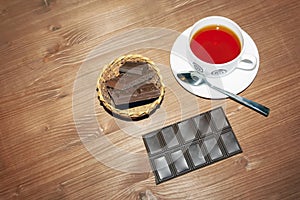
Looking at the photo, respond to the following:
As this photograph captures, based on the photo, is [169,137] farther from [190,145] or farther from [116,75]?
[116,75]

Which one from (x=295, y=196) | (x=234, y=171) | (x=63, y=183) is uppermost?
(x=63, y=183)

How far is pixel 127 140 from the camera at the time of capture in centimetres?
109

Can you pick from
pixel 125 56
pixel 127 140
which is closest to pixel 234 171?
pixel 127 140

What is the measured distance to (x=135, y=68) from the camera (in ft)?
3.66

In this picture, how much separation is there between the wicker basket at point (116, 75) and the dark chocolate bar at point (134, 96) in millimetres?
11

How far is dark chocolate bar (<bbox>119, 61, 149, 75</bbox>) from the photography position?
111 centimetres

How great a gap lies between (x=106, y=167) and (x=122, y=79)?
231 millimetres

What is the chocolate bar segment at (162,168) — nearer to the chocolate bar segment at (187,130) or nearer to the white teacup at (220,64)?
the chocolate bar segment at (187,130)

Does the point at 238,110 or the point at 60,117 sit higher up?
the point at 60,117

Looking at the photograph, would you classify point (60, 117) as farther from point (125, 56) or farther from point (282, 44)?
point (282, 44)

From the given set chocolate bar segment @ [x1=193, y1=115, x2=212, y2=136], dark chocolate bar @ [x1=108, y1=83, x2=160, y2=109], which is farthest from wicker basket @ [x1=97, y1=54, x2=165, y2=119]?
chocolate bar segment @ [x1=193, y1=115, x2=212, y2=136]

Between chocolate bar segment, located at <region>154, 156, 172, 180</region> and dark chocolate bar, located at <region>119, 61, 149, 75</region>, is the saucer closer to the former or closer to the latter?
dark chocolate bar, located at <region>119, 61, 149, 75</region>

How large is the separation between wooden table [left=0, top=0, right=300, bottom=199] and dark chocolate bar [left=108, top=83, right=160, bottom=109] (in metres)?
0.05

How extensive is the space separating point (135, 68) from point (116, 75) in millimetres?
61
